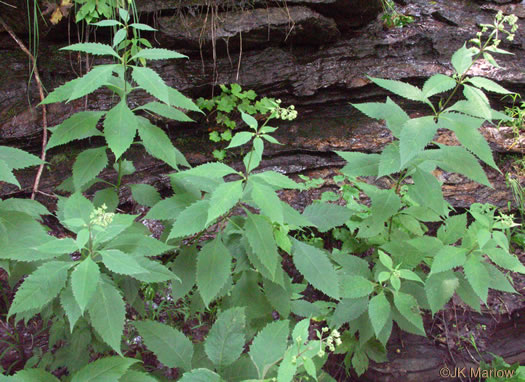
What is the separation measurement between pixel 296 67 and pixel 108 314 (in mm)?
3508

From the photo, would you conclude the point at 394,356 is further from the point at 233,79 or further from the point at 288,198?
the point at 233,79

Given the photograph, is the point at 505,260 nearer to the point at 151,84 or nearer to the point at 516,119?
the point at 151,84

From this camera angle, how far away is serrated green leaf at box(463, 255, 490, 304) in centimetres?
201

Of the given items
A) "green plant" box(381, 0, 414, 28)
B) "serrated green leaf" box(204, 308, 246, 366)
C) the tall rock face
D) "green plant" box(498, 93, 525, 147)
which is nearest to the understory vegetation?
"serrated green leaf" box(204, 308, 246, 366)

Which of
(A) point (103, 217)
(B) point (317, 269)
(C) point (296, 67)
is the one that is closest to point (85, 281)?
(A) point (103, 217)

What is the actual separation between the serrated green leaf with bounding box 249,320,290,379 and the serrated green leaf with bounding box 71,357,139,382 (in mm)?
455

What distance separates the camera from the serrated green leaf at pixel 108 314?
1.42 metres

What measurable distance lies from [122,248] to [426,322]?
2.42m

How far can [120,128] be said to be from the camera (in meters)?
1.82

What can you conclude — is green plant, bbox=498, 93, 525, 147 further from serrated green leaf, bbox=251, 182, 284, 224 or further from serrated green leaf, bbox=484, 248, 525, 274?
serrated green leaf, bbox=251, 182, 284, 224

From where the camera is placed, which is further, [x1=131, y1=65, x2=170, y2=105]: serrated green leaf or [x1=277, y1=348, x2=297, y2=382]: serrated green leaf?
[x1=131, y1=65, x2=170, y2=105]: serrated green leaf

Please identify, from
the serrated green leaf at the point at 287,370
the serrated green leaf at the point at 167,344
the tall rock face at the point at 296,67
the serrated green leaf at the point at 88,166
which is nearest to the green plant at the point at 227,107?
the tall rock face at the point at 296,67

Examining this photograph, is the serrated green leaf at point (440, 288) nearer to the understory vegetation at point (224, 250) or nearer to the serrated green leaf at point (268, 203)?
the understory vegetation at point (224, 250)

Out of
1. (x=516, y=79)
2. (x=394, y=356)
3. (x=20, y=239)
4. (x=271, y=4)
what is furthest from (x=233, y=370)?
(x=516, y=79)
